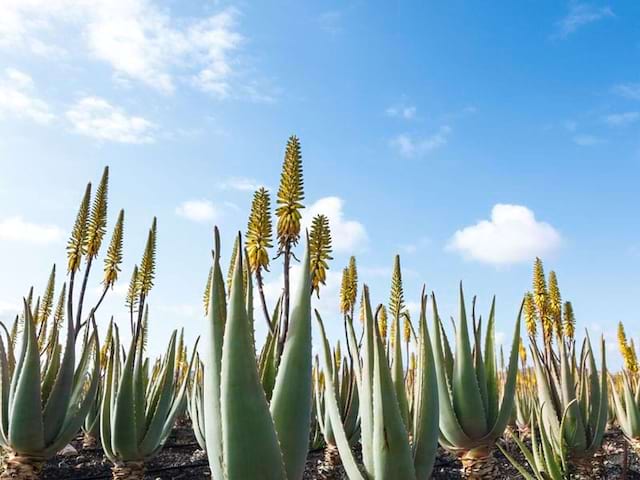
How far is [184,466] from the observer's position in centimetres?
573

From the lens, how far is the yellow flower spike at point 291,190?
2.71 metres

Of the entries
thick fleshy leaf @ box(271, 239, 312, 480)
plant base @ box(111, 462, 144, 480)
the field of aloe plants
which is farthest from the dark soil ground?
thick fleshy leaf @ box(271, 239, 312, 480)

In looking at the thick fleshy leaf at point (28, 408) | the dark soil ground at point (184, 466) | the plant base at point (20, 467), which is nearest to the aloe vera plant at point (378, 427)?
the thick fleshy leaf at point (28, 408)

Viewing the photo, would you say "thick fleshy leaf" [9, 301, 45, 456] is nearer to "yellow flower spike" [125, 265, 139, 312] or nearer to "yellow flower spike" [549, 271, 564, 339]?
"yellow flower spike" [125, 265, 139, 312]

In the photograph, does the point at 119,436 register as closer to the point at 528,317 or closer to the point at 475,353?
the point at 475,353

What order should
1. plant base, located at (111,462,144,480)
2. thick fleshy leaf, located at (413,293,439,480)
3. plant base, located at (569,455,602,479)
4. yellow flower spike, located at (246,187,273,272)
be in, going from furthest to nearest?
plant base, located at (569,455,602,479) < plant base, located at (111,462,144,480) < yellow flower spike, located at (246,187,273,272) < thick fleshy leaf, located at (413,293,439,480)

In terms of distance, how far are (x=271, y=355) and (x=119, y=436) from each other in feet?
8.28

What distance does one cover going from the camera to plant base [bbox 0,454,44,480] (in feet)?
11.4

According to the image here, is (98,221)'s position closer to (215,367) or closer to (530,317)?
(215,367)

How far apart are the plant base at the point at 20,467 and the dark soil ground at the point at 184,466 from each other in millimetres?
1915

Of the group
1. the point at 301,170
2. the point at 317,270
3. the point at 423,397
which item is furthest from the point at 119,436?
the point at 423,397

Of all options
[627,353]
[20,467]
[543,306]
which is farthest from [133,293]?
[627,353]

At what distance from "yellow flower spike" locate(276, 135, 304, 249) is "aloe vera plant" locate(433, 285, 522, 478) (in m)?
0.89

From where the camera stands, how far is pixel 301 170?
2.94m
